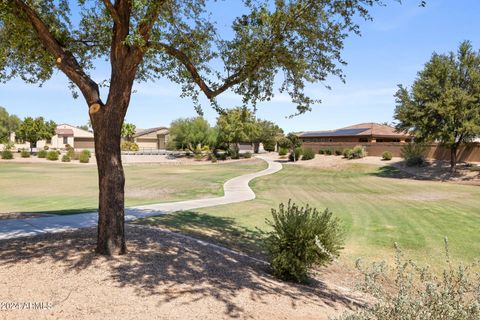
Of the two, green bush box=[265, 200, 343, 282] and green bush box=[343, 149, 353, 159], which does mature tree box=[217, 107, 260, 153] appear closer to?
green bush box=[343, 149, 353, 159]

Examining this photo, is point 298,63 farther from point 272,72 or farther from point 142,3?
point 142,3

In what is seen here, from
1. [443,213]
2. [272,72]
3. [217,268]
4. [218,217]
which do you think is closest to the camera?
[217,268]

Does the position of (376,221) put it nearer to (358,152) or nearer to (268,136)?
(358,152)

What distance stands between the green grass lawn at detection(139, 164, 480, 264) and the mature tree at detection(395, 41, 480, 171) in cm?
1020

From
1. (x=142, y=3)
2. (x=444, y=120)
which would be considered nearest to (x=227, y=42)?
(x=142, y=3)

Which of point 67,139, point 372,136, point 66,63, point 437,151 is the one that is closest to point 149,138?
point 67,139

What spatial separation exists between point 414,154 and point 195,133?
38708mm

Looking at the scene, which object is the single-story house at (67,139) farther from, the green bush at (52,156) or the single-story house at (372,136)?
the single-story house at (372,136)

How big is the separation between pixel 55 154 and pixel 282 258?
5899 centimetres

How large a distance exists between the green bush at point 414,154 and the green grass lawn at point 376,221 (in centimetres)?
1789

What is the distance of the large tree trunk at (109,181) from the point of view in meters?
7.39

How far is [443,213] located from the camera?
17234 millimetres

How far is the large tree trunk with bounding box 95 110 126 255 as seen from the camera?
739cm

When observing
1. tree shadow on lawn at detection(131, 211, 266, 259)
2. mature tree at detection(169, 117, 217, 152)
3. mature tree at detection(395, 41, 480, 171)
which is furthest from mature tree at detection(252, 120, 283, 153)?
tree shadow on lawn at detection(131, 211, 266, 259)
